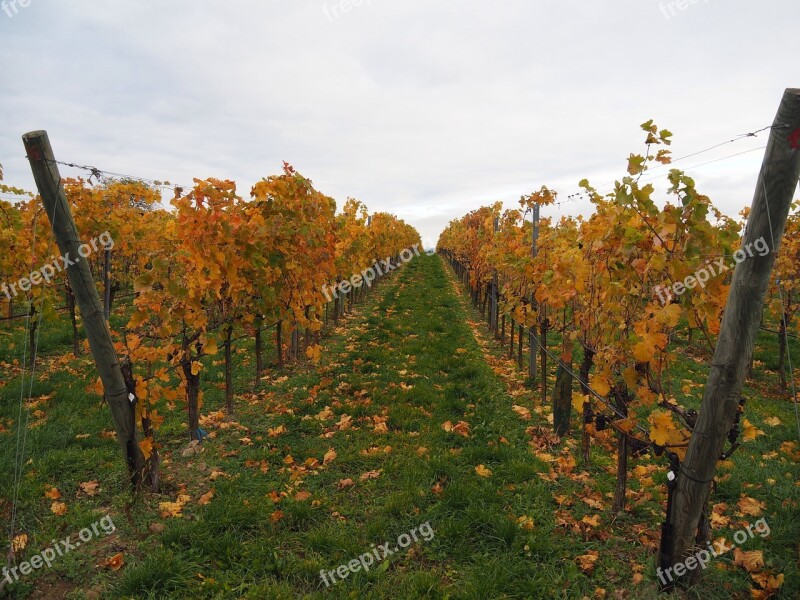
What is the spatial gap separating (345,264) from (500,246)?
3.95 meters

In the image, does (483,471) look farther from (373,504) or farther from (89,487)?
(89,487)

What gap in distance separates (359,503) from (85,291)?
9.75ft

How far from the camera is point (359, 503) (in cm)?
409

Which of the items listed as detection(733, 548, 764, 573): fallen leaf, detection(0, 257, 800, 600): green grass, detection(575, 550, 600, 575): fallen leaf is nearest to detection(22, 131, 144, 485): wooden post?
detection(0, 257, 800, 600): green grass

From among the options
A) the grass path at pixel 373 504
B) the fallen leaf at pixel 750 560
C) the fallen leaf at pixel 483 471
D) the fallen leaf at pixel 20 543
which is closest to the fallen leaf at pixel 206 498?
the grass path at pixel 373 504

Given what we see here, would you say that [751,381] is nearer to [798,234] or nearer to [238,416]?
[798,234]

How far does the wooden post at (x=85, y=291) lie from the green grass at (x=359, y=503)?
0.67 meters

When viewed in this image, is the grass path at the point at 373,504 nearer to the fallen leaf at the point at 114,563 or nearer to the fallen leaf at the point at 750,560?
the fallen leaf at the point at 114,563

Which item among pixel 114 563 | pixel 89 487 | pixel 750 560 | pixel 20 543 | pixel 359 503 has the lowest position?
pixel 750 560

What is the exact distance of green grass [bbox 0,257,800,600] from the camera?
312cm

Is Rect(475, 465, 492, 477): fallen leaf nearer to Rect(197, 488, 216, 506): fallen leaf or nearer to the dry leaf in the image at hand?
Rect(197, 488, 216, 506): fallen leaf

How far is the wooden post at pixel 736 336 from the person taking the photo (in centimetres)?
224

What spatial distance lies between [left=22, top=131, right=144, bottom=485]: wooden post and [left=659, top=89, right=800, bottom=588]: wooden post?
4299 millimetres

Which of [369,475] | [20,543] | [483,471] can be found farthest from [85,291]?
[483,471]
